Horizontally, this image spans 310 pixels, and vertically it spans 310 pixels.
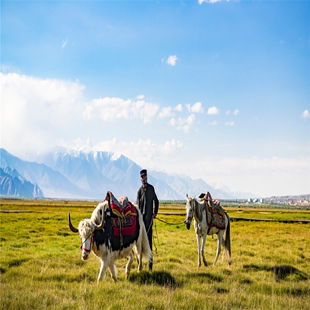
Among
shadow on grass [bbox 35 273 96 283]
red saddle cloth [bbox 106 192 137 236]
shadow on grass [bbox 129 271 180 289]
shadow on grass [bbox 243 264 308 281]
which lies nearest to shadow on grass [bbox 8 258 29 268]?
shadow on grass [bbox 35 273 96 283]

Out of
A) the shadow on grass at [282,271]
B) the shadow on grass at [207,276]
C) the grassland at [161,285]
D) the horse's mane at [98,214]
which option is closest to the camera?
the grassland at [161,285]

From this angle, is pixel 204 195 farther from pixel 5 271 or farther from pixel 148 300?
pixel 5 271

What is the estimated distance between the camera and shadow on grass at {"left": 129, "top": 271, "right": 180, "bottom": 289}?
7863 mm

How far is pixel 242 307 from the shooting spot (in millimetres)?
6297

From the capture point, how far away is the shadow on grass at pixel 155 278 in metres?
7.86

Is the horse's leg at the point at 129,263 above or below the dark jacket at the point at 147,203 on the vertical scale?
below

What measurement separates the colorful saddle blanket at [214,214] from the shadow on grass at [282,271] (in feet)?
6.28

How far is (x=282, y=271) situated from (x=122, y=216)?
20.7 feet

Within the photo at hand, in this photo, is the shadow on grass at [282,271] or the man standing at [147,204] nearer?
the shadow on grass at [282,271]

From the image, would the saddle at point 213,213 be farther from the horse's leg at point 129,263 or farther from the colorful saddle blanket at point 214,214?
the horse's leg at point 129,263

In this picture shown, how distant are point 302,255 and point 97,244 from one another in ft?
35.7

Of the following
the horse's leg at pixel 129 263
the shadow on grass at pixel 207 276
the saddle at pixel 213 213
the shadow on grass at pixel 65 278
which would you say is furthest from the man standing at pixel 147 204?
the saddle at pixel 213 213

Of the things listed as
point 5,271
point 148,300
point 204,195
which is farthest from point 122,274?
point 204,195

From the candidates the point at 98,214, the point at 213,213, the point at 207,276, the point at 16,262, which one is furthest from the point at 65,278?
the point at 213,213
